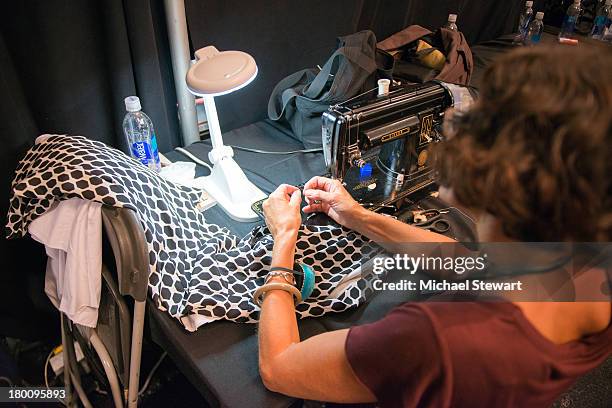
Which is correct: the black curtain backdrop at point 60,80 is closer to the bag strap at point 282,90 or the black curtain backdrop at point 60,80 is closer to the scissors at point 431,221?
the bag strap at point 282,90

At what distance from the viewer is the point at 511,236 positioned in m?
0.60

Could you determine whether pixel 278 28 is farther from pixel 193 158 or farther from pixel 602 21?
pixel 602 21

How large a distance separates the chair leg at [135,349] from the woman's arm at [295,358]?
0.27m

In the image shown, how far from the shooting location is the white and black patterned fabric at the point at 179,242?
897 mm

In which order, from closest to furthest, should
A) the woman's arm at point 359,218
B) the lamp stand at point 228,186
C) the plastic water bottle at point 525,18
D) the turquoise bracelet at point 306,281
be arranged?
the turquoise bracelet at point 306,281
the woman's arm at point 359,218
the lamp stand at point 228,186
the plastic water bottle at point 525,18

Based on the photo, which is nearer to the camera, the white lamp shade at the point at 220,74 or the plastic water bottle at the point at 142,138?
the white lamp shade at the point at 220,74

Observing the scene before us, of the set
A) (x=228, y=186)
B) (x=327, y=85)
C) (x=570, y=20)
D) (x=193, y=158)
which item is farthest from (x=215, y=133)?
(x=570, y=20)

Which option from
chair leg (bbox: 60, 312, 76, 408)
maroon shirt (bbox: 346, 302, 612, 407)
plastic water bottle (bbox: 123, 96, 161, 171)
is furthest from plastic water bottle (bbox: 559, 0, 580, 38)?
chair leg (bbox: 60, 312, 76, 408)

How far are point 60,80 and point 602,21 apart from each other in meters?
2.64

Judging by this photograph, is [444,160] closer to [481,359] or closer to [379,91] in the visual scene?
[481,359]

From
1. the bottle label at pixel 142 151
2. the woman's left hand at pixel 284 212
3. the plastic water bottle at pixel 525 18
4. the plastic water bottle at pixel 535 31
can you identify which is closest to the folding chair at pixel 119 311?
the woman's left hand at pixel 284 212

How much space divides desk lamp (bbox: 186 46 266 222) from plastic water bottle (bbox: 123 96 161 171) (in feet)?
0.62

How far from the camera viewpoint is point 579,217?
0.54 m

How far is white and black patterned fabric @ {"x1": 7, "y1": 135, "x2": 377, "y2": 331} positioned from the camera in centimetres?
90
